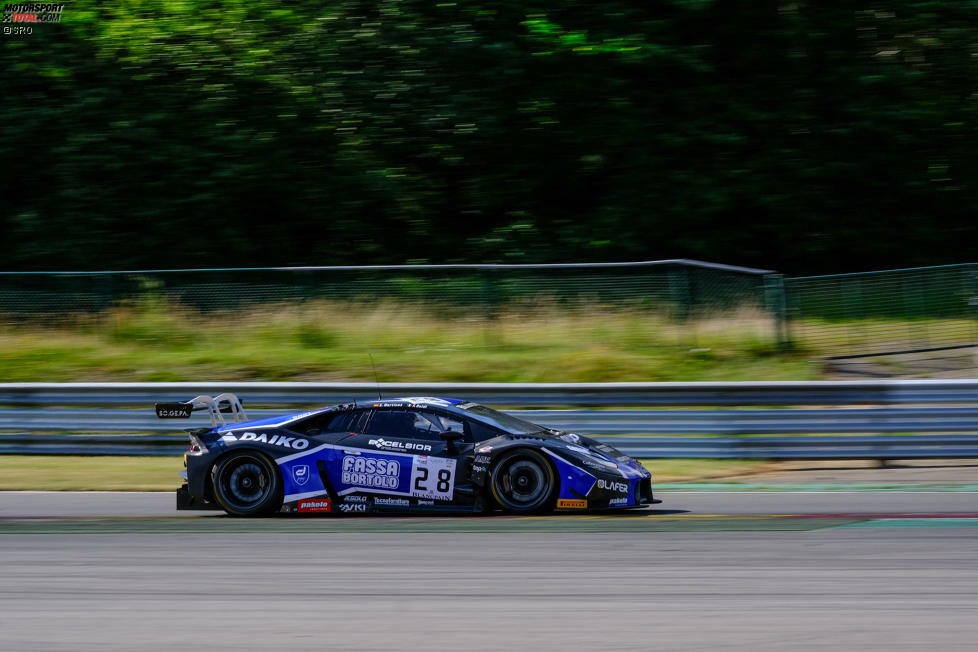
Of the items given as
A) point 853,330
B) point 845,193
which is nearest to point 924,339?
point 853,330

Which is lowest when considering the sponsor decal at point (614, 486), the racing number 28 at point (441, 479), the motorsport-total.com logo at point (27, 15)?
the sponsor decal at point (614, 486)

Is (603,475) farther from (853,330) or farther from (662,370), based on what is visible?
(853,330)

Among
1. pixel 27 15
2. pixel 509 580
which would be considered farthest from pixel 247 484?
pixel 27 15

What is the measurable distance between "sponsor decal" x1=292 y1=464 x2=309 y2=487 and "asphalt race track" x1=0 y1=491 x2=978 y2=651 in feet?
1.17

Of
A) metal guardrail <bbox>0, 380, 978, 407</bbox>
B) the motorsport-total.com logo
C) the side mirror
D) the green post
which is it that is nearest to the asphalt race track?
the side mirror

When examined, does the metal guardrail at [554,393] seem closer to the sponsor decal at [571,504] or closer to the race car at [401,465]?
the race car at [401,465]

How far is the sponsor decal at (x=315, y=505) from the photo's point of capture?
1017 cm

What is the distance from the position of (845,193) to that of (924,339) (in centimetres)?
706

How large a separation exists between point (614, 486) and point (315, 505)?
100 inches

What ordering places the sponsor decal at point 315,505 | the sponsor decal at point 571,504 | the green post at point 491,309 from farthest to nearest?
the green post at point 491,309
the sponsor decal at point 315,505
the sponsor decal at point 571,504

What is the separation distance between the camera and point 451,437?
9930 millimetres

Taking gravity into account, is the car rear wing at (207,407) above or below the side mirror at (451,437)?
above

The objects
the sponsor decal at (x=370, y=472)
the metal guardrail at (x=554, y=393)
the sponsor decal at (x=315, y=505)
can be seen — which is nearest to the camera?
the sponsor decal at (x=370, y=472)

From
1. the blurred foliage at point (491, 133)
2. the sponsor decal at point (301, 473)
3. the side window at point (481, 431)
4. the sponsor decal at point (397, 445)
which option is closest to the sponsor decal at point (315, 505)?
the sponsor decal at point (301, 473)
